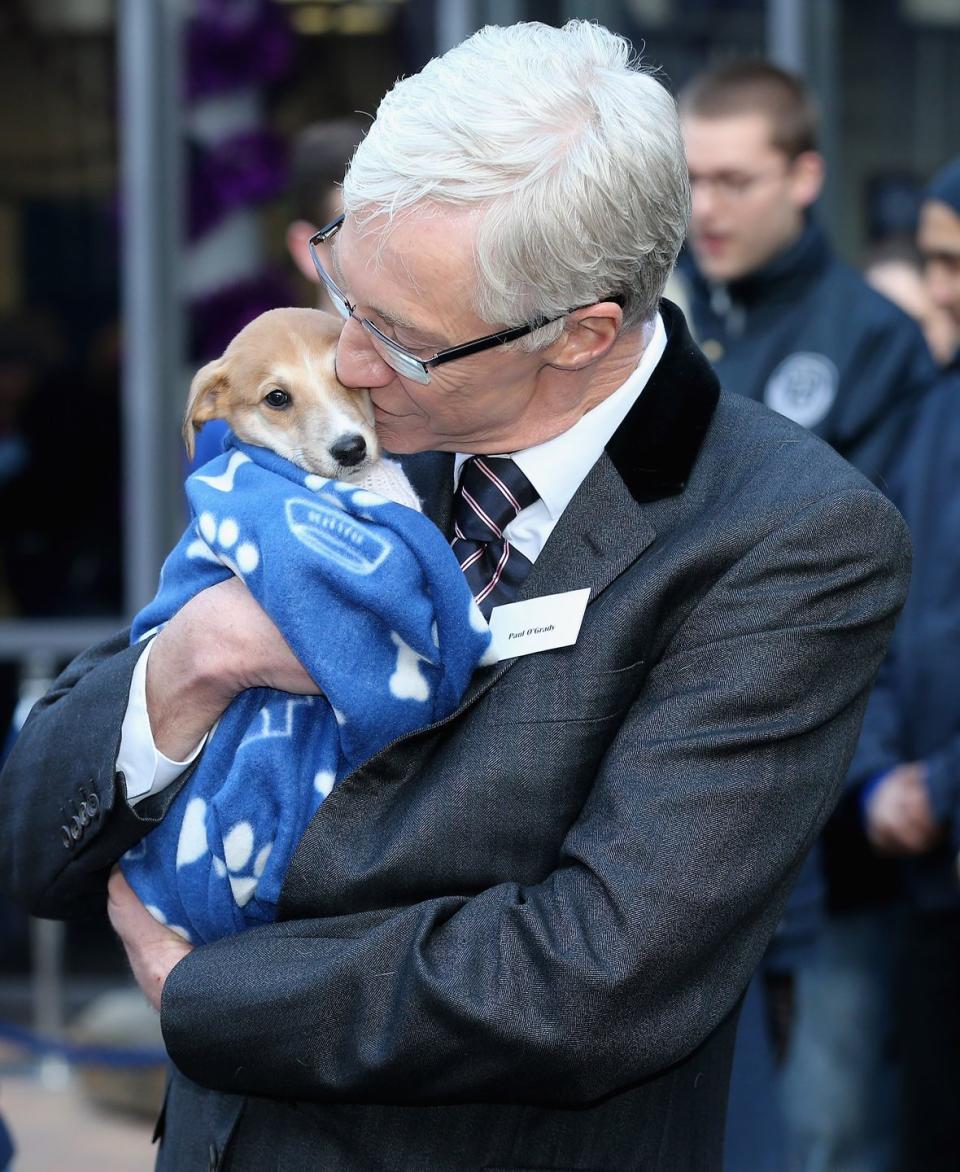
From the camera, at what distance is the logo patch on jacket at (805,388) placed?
4.09m

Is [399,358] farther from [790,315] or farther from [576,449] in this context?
[790,315]

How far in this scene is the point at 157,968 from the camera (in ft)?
6.64

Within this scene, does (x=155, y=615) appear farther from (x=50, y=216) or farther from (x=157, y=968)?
(x=50, y=216)

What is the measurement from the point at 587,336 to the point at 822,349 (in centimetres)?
234

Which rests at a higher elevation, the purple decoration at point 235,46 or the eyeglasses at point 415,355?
the eyeglasses at point 415,355

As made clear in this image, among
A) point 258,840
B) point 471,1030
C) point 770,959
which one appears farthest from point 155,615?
point 770,959

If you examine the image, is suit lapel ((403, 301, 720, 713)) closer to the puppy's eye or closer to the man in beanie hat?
the puppy's eye

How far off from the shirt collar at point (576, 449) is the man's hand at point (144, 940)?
2.41 feet

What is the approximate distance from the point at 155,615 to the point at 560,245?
746mm

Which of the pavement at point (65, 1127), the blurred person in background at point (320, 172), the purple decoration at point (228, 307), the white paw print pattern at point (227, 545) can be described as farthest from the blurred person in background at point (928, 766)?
the purple decoration at point (228, 307)

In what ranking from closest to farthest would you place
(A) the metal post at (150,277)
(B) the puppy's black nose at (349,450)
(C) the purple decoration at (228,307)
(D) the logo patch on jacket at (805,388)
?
(B) the puppy's black nose at (349,450) → (D) the logo patch on jacket at (805,388) → (A) the metal post at (150,277) → (C) the purple decoration at (228,307)

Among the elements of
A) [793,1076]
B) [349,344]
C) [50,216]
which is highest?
[349,344]

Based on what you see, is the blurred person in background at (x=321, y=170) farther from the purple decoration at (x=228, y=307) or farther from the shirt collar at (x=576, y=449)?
the shirt collar at (x=576, y=449)

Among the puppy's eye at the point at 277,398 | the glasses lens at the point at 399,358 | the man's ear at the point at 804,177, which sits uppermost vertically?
the glasses lens at the point at 399,358
